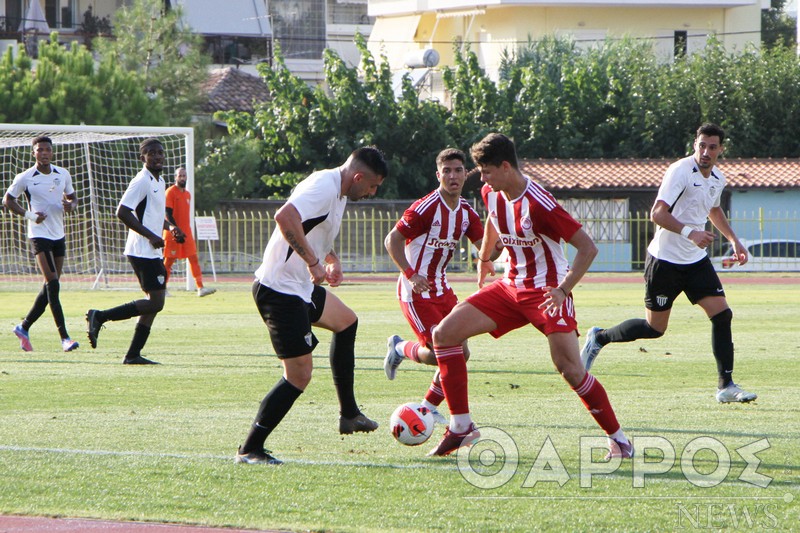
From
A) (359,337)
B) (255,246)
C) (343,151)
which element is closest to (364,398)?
(359,337)

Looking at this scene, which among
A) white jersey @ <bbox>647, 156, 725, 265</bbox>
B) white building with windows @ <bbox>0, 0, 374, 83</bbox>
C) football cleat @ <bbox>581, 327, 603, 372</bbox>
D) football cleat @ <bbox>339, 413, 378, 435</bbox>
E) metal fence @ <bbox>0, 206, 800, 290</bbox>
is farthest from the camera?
white building with windows @ <bbox>0, 0, 374, 83</bbox>

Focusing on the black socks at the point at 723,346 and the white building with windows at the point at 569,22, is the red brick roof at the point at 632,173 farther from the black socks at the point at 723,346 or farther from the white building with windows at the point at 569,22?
the black socks at the point at 723,346

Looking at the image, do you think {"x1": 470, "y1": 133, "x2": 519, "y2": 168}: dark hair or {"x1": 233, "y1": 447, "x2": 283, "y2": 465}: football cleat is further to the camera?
{"x1": 470, "y1": 133, "x2": 519, "y2": 168}: dark hair

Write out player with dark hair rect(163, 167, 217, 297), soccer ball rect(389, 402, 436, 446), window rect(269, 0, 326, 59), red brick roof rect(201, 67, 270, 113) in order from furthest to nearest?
1. window rect(269, 0, 326, 59)
2. red brick roof rect(201, 67, 270, 113)
3. player with dark hair rect(163, 167, 217, 297)
4. soccer ball rect(389, 402, 436, 446)

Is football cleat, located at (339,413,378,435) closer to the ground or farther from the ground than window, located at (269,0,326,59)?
closer to the ground

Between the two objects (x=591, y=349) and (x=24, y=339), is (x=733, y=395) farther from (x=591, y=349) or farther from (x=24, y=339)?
(x=24, y=339)

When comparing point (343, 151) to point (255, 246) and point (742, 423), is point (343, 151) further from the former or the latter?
point (742, 423)

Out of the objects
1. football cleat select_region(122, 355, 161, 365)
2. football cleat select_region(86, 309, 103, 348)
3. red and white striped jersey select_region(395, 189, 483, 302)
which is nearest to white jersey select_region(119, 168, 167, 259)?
football cleat select_region(86, 309, 103, 348)

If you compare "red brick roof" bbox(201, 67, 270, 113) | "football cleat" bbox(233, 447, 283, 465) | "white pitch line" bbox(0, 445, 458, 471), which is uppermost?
"red brick roof" bbox(201, 67, 270, 113)

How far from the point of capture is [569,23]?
58.5 m

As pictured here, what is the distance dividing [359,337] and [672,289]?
6154 millimetres

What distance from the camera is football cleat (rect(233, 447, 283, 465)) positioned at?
6.67m

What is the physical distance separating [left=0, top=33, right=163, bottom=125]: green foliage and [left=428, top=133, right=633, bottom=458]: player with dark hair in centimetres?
2834

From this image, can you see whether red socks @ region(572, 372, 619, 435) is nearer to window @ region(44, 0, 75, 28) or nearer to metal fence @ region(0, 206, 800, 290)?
metal fence @ region(0, 206, 800, 290)
